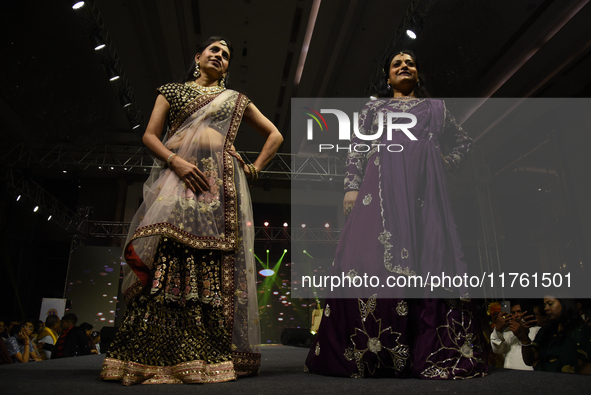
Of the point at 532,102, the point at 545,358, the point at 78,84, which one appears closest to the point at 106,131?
the point at 78,84

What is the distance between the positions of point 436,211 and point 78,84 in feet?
21.2

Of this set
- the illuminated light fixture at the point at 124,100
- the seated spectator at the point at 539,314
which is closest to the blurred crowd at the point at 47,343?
the illuminated light fixture at the point at 124,100

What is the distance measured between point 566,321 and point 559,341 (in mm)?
146

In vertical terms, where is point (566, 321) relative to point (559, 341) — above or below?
above

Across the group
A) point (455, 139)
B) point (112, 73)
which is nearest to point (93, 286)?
point (112, 73)

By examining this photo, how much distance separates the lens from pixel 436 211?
1683 millimetres

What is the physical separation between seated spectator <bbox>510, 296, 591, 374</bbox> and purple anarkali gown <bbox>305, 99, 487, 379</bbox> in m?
1.58

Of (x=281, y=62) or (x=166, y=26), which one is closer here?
(x=166, y=26)

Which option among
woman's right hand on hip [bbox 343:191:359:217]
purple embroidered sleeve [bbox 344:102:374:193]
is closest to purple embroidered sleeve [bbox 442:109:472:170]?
purple embroidered sleeve [bbox 344:102:374:193]

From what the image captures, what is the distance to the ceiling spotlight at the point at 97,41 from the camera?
18.8ft

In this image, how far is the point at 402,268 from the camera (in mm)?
1594

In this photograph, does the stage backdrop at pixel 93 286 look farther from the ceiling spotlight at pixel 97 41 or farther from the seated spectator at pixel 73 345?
the ceiling spotlight at pixel 97 41

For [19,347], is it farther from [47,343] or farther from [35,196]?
[35,196]

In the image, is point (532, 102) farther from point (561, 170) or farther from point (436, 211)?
point (436, 211)
